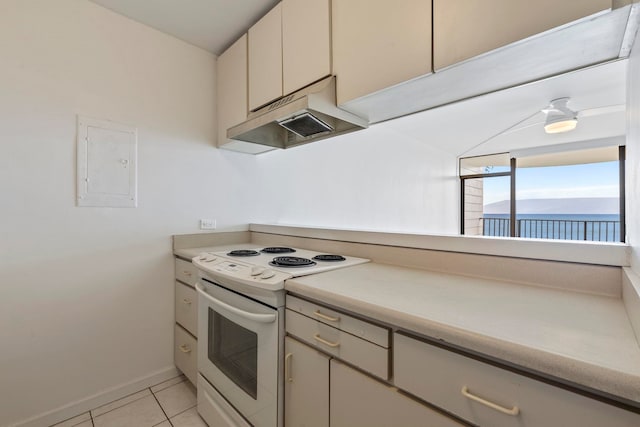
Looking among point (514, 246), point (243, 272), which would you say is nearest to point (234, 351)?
point (243, 272)

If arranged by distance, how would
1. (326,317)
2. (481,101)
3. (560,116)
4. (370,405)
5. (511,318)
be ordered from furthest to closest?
(560,116) → (481,101) → (326,317) → (370,405) → (511,318)

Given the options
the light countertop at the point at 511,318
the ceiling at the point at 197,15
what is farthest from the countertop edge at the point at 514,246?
the ceiling at the point at 197,15

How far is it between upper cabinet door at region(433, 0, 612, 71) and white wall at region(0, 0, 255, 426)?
183cm

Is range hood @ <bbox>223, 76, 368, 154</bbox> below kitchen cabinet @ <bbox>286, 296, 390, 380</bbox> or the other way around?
the other way around

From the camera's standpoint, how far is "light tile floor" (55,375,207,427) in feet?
5.08

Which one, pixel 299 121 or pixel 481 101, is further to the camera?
pixel 481 101

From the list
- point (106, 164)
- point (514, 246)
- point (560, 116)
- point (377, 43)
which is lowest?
point (514, 246)

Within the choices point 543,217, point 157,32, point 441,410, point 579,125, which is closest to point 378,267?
point 441,410

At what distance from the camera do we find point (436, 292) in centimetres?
96

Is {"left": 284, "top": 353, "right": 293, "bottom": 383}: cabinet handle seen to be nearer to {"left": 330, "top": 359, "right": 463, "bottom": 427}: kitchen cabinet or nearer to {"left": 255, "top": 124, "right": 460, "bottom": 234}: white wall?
{"left": 330, "top": 359, "right": 463, "bottom": 427}: kitchen cabinet

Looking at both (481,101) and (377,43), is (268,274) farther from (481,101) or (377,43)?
(481,101)

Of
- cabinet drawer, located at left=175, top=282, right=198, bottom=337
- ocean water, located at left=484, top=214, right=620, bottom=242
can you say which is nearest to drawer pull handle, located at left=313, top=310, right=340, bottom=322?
cabinet drawer, located at left=175, top=282, right=198, bottom=337

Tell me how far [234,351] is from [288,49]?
5.43ft

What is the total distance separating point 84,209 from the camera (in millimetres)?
1648
